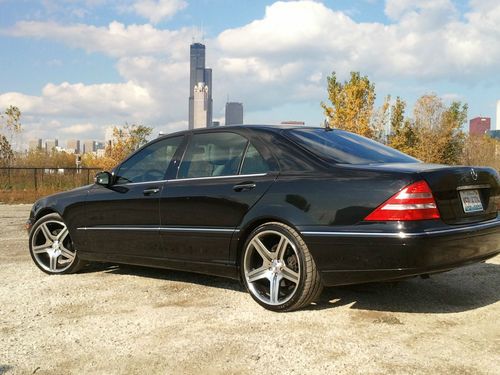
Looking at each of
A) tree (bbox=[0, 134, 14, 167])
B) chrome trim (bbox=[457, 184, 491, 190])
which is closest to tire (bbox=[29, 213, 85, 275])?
chrome trim (bbox=[457, 184, 491, 190])

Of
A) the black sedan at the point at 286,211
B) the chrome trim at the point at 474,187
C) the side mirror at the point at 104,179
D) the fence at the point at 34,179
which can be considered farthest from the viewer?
the fence at the point at 34,179

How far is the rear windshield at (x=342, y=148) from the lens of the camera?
168 inches

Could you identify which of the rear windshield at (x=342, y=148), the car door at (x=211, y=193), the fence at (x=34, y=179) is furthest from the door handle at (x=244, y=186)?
the fence at (x=34, y=179)

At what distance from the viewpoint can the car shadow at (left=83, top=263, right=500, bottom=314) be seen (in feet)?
14.1

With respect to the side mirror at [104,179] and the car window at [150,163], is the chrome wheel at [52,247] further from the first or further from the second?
the car window at [150,163]

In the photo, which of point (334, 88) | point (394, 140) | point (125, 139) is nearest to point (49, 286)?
point (334, 88)

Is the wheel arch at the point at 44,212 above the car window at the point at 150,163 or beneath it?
beneath

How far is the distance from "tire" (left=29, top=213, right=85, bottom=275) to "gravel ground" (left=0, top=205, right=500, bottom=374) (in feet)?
1.51

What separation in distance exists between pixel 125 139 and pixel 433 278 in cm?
4504

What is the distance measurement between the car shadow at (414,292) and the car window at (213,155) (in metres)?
1.13

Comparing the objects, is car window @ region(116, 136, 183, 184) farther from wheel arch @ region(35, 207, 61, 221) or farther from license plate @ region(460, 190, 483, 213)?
license plate @ region(460, 190, 483, 213)

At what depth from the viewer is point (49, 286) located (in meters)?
5.28

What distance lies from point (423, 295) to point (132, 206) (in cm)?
280

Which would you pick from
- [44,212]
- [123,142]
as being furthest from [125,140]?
[44,212]
